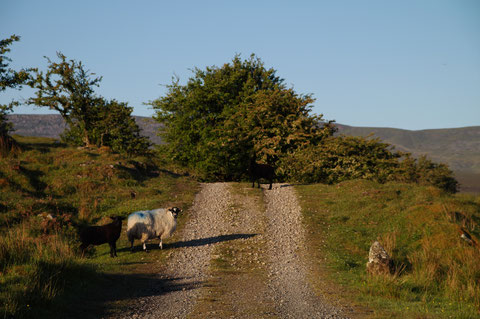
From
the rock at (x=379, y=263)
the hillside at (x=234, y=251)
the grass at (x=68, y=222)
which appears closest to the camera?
the grass at (x=68, y=222)

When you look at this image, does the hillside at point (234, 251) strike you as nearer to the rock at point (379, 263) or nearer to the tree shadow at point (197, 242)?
the tree shadow at point (197, 242)

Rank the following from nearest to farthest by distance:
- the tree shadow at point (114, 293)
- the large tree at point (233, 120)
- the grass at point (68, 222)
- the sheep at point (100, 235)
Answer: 1. the tree shadow at point (114, 293)
2. the grass at point (68, 222)
3. the sheep at point (100, 235)
4. the large tree at point (233, 120)

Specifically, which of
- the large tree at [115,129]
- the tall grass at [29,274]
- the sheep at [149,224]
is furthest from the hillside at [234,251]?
the large tree at [115,129]

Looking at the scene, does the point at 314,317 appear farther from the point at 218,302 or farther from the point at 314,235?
the point at 314,235

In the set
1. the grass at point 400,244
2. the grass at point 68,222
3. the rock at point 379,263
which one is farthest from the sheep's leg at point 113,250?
the rock at point 379,263

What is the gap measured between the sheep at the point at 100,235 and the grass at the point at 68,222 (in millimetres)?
481

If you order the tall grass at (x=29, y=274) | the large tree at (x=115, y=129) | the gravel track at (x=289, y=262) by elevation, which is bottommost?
the gravel track at (x=289, y=262)

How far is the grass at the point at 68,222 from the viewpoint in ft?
32.3

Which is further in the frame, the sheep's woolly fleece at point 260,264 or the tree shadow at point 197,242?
the tree shadow at point 197,242

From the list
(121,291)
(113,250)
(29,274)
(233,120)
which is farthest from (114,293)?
(233,120)

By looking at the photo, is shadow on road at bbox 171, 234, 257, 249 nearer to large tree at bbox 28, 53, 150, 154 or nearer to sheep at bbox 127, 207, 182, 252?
sheep at bbox 127, 207, 182, 252

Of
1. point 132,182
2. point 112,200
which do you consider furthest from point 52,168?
point 112,200

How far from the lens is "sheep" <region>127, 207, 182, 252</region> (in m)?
15.8

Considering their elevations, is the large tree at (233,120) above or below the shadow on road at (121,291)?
above
